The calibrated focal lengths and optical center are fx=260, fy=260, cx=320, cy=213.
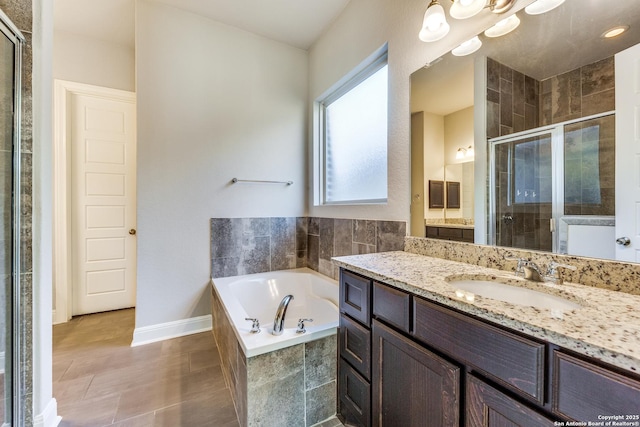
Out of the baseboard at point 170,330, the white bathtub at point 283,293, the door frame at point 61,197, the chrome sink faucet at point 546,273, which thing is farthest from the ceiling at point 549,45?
the door frame at point 61,197

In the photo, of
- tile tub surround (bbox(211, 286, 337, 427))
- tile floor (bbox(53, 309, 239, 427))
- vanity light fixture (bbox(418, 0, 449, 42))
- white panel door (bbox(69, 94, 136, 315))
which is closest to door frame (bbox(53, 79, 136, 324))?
white panel door (bbox(69, 94, 136, 315))

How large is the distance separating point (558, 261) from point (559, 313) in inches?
17.7

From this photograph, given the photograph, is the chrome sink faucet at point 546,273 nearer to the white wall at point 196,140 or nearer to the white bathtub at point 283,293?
the white bathtub at point 283,293

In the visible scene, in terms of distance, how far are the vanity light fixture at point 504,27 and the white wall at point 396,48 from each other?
0.03 meters

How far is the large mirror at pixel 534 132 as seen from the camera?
92 cm

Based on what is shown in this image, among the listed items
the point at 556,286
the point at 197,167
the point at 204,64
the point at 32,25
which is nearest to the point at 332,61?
the point at 204,64

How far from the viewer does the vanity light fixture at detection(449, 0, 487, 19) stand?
121 centimetres

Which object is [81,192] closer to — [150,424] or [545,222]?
[150,424]

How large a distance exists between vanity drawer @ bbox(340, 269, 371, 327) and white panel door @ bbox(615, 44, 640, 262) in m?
0.88

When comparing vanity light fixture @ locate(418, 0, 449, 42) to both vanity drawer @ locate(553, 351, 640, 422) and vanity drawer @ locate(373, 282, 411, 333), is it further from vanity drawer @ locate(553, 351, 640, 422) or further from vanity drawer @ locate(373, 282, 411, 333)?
vanity drawer @ locate(553, 351, 640, 422)

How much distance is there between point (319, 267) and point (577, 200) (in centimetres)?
205

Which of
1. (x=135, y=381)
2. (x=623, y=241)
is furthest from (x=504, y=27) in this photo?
(x=135, y=381)

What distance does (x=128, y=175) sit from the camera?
288cm

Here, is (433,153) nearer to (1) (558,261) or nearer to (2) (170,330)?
(1) (558,261)
